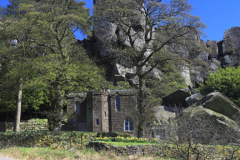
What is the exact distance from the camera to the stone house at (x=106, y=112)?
32.3m

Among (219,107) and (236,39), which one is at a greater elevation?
(236,39)

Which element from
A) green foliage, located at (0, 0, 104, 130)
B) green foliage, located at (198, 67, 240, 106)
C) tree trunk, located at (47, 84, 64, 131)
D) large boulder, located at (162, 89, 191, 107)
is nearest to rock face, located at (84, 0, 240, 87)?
green foliage, located at (198, 67, 240, 106)

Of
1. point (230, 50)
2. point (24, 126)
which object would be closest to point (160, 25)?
point (24, 126)

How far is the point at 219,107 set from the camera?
24578 millimetres

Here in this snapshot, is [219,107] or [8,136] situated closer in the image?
[8,136]

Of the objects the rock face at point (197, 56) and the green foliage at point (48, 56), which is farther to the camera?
the rock face at point (197, 56)

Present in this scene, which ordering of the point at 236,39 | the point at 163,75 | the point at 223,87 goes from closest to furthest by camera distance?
the point at 223,87, the point at 163,75, the point at 236,39

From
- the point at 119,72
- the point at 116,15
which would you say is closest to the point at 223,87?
the point at 119,72

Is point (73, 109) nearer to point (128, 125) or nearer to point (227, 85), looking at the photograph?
point (128, 125)

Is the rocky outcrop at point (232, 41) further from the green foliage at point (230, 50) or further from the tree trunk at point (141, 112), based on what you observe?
the tree trunk at point (141, 112)

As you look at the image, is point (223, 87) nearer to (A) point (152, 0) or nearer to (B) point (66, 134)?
(A) point (152, 0)

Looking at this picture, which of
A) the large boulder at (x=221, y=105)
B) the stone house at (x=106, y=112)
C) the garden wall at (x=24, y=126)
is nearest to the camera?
the large boulder at (x=221, y=105)

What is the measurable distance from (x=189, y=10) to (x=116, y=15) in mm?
6214

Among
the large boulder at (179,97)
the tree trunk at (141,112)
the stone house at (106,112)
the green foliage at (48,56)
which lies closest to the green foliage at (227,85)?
the large boulder at (179,97)
